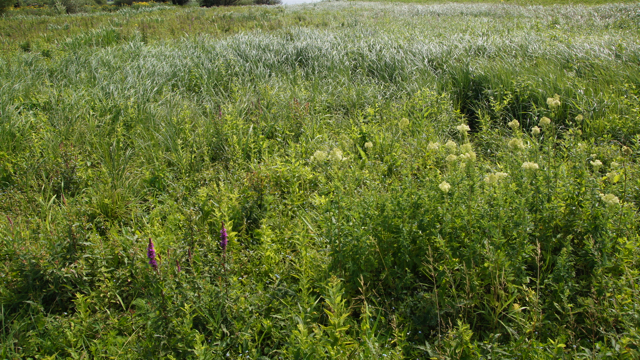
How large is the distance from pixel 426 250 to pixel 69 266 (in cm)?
219

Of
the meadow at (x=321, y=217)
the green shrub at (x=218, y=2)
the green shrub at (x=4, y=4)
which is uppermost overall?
the green shrub at (x=218, y=2)

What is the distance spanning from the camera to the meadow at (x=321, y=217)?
6.17 feet

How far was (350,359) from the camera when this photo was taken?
5.80ft

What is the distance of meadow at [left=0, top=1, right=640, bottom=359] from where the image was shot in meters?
1.88

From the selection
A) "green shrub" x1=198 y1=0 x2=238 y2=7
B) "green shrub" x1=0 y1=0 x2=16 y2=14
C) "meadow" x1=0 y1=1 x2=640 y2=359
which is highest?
"green shrub" x1=198 y1=0 x2=238 y2=7

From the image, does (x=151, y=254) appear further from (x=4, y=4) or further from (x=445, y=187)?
(x=4, y=4)

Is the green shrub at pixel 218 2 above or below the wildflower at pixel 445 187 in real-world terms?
above

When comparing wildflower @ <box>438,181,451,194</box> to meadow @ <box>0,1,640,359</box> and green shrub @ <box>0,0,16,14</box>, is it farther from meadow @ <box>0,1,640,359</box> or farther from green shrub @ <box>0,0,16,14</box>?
green shrub @ <box>0,0,16,14</box>

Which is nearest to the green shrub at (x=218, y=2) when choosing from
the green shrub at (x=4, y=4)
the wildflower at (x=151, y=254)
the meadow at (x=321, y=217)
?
the green shrub at (x=4, y=4)

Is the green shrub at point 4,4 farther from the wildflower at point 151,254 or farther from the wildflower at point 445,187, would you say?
the wildflower at point 445,187

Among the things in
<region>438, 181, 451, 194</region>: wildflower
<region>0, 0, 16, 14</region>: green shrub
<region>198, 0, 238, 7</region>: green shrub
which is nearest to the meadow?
<region>438, 181, 451, 194</region>: wildflower

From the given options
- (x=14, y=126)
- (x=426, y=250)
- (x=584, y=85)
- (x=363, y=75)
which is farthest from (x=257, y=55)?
(x=426, y=250)

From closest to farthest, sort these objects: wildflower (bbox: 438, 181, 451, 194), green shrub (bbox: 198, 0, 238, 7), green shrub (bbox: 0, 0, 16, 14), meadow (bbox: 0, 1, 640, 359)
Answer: meadow (bbox: 0, 1, 640, 359) < wildflower (bbox: 438, 181, 451, 194) < green shrub (bbox: 0, 0, 16, 14) < green shrub (bbox: 198, 0, 238, 7)

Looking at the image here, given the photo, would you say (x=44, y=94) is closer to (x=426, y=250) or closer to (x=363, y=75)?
(x=363, y=75)
